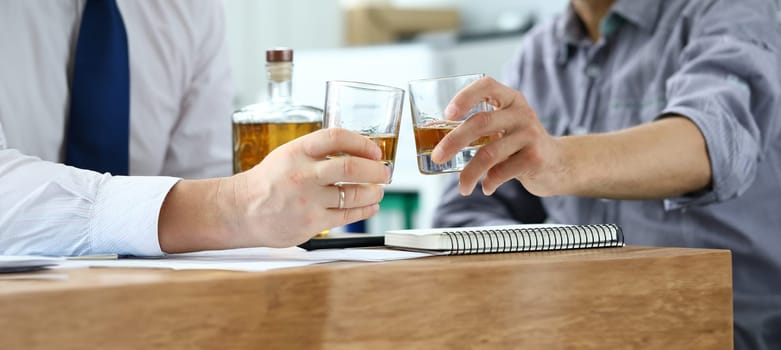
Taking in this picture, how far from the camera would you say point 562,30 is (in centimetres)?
187

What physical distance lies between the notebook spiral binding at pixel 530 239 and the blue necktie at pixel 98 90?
0.60 metres

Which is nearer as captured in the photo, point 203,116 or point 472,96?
point 472,96

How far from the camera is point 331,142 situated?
2.60ft

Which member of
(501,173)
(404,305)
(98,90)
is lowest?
(404,305)

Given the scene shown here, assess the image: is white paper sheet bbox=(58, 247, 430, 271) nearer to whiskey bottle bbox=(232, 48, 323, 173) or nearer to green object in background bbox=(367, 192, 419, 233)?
whiskey bottle bbox=(232, 48, 323, 173)

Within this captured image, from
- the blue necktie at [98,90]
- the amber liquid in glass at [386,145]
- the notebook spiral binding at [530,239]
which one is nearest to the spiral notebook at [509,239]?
the notebook spiral binding at [530,239]

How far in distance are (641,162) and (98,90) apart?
76cm

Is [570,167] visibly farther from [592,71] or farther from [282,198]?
[592,71]

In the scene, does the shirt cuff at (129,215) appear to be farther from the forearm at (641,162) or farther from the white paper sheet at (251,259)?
the forearm at (641,162)

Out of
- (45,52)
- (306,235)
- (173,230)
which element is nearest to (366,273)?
(306,235)

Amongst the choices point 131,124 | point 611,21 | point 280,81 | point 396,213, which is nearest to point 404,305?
point 280,81

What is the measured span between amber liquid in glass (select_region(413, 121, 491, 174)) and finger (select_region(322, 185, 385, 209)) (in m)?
0.12

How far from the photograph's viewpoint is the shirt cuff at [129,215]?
0.88 m

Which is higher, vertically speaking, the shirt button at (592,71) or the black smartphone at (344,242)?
the shirt button at (592,71)
